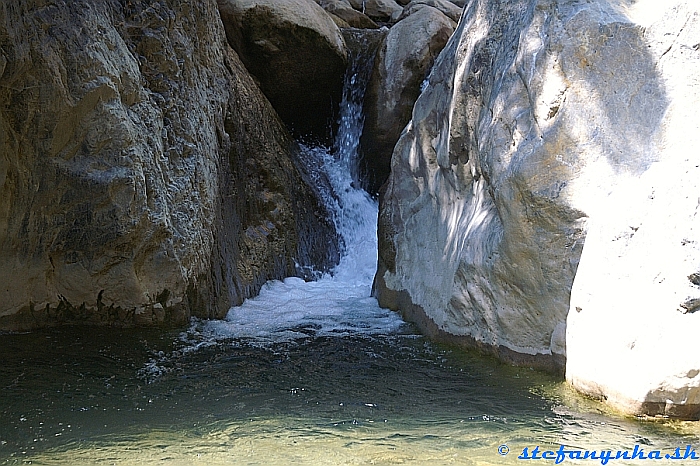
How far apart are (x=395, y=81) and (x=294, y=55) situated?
5.00 ft

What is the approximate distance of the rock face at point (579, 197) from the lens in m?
2.88

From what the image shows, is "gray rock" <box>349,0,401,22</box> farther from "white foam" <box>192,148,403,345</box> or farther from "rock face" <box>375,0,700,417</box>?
"rock face" <box>375,0,700,417</box>

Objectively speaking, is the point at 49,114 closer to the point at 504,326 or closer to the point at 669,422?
the point at 504,326

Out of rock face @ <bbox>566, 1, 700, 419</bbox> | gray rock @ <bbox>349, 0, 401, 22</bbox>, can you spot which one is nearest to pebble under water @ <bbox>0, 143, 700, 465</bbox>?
rock face @ <bbox>566, 1, 700, 419</bbox>

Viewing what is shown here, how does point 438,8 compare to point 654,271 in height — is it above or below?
above

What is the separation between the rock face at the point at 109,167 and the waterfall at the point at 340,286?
477 millimetres

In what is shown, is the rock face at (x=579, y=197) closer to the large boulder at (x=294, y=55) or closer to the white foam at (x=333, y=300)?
the white foam at (x=333, y=300)

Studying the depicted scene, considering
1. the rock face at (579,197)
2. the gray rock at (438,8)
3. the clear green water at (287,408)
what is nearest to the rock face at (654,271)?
the rock face at (579,197)

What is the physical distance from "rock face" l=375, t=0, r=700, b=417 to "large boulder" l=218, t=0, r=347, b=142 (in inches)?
206

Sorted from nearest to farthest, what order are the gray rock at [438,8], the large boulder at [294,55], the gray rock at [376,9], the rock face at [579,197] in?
the rock face at [579,197] → the large boulder at [294,55] → the gray rock at [438,8] → the gray rock at [376,9]

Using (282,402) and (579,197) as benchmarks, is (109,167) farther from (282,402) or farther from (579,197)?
(579,197)

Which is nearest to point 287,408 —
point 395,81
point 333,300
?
point 333,300

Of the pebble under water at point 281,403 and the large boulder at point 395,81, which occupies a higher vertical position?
the large boulder at point 395,81

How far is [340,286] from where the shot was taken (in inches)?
310
